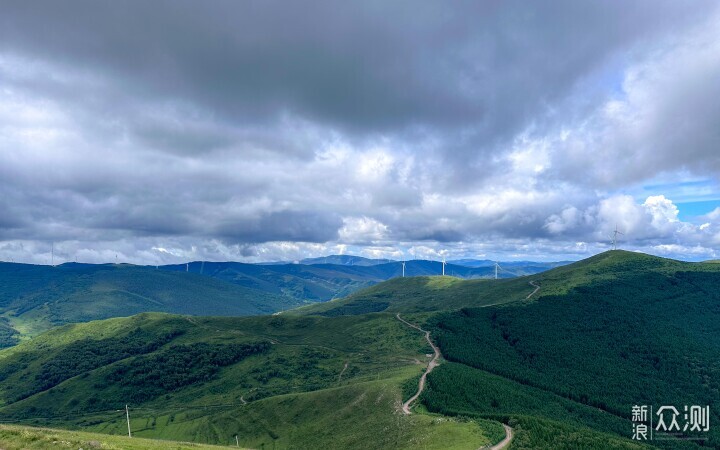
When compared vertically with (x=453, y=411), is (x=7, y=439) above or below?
above

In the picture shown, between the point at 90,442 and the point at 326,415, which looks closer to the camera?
the point at 90,442

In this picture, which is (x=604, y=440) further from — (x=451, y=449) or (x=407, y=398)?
(x=407, y=398)

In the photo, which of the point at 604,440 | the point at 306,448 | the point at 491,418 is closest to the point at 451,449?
the point at 491,418

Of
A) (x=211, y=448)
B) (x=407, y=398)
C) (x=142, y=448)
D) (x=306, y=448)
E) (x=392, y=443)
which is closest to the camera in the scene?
(x=142, y=448)

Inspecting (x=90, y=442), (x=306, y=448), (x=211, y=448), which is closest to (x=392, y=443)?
(x=306, y=448)

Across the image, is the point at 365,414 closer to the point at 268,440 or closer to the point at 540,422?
the point at 268,440

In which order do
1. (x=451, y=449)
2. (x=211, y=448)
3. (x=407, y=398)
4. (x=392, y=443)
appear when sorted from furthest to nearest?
1. (x=407, y=398)
2. (x=392, y=443)
3. (x=451, y=449)
4. (x=211, y=448)

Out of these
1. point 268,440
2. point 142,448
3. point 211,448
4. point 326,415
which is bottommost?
point 268,440

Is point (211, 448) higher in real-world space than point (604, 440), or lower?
higher

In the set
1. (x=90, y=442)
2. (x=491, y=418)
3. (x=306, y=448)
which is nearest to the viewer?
(x=90, y=442)
